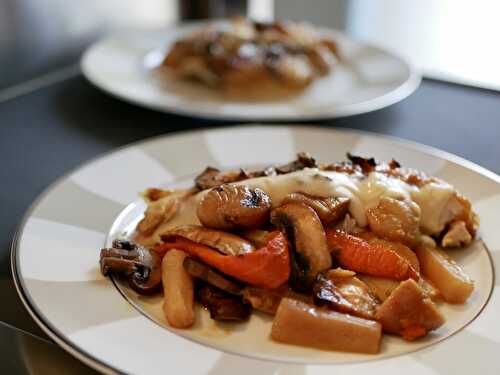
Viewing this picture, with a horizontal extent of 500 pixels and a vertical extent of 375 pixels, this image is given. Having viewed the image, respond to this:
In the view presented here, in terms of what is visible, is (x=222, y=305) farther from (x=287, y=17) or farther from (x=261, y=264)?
(x=287, y=17)

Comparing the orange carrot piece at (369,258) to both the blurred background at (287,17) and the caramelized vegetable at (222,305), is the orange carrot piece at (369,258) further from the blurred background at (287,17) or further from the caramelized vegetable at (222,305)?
the blurred background at (287,17)

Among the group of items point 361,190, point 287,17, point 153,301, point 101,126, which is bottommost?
point 287,17

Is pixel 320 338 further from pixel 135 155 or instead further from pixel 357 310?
pixel 135 155

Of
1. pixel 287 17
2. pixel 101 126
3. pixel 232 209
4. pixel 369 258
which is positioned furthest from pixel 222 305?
pixel 287 17

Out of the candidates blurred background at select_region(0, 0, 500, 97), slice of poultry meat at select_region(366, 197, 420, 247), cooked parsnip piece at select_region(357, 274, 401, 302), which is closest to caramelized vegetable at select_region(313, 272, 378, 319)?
cooked parsnip piece at select_region(357, 274, 401, 302)

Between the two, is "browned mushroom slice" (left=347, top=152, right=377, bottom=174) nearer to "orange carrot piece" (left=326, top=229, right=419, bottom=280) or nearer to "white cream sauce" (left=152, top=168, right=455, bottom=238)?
"white cream sauce" (left=152, top=168, right=455, bottom=238)
